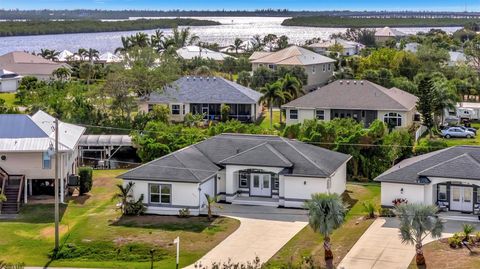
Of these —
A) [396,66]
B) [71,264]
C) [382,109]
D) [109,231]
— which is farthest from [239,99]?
[71,264]

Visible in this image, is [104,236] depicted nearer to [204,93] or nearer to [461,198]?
[461,198]

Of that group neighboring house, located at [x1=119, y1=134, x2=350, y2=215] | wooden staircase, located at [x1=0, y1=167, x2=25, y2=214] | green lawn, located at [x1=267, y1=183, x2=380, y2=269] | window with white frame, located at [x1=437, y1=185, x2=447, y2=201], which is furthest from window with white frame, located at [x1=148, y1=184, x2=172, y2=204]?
window with white frame, located at [x1=437, y1=185, x2=447, y2=201]

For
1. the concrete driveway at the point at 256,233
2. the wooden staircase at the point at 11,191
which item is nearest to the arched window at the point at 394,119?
the concrete driveway at the point at 256,233

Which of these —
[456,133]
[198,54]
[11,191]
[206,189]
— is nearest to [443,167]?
[206,189]

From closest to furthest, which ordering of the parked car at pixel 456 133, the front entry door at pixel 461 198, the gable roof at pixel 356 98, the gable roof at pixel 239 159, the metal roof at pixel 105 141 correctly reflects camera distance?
1. the front entry door at pixel 461 198
2. the gable roof at pixel 239 159
3. the metal roof at pixel 105 141
4. the parked car at pixel 456 133
5. the gable roof at pixel 356 98

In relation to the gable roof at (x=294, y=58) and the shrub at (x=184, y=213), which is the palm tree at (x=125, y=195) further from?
the gable roof at (x=294, y=58)

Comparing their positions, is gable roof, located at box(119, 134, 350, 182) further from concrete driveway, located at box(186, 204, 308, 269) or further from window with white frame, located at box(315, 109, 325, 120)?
window with white frame, located at box(315, 109, 325, 120)
